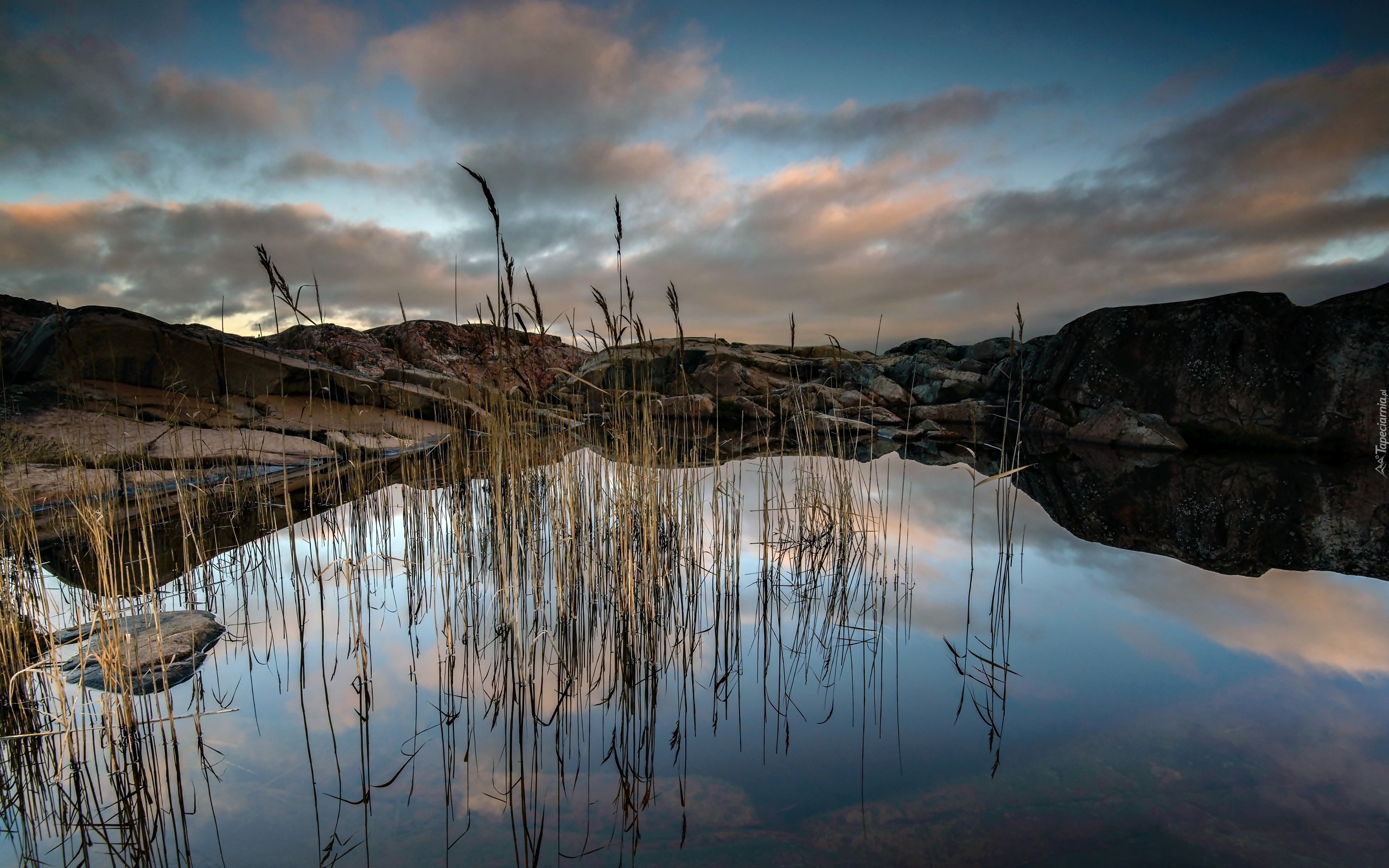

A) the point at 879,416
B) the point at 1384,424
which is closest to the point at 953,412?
the point at 879,416

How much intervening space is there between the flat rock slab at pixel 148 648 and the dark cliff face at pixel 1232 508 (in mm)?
3758

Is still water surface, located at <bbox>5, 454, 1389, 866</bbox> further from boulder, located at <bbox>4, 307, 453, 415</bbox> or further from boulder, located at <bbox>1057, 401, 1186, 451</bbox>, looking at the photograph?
boulder, located at <bbox>1057, 401, 1186, 451</bbox>

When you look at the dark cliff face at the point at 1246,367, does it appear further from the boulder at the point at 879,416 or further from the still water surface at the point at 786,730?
the still water surface at the point at 786,730

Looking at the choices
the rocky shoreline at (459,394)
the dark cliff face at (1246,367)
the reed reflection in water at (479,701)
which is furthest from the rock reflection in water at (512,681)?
the dark cliff face at (1246,367)

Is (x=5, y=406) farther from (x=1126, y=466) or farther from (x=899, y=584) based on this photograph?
(x=1126, y=466)

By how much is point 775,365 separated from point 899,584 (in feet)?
29.9

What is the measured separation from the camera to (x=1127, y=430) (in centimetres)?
662

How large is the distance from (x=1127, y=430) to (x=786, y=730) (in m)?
6.76

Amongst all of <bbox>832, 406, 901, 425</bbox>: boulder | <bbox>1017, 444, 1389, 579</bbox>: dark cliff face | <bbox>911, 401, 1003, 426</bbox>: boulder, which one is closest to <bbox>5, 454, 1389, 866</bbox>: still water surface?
<bbox>1017, 444, 1389, 579</bbox>: dark cliff face

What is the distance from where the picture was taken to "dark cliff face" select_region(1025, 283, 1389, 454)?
215 inches

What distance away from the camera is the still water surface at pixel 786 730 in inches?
43.9

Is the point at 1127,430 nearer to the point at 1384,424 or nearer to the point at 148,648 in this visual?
the point at 1384,424

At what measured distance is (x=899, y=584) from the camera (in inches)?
97.1

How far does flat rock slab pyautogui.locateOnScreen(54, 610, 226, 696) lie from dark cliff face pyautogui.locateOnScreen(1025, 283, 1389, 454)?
7.91 m
